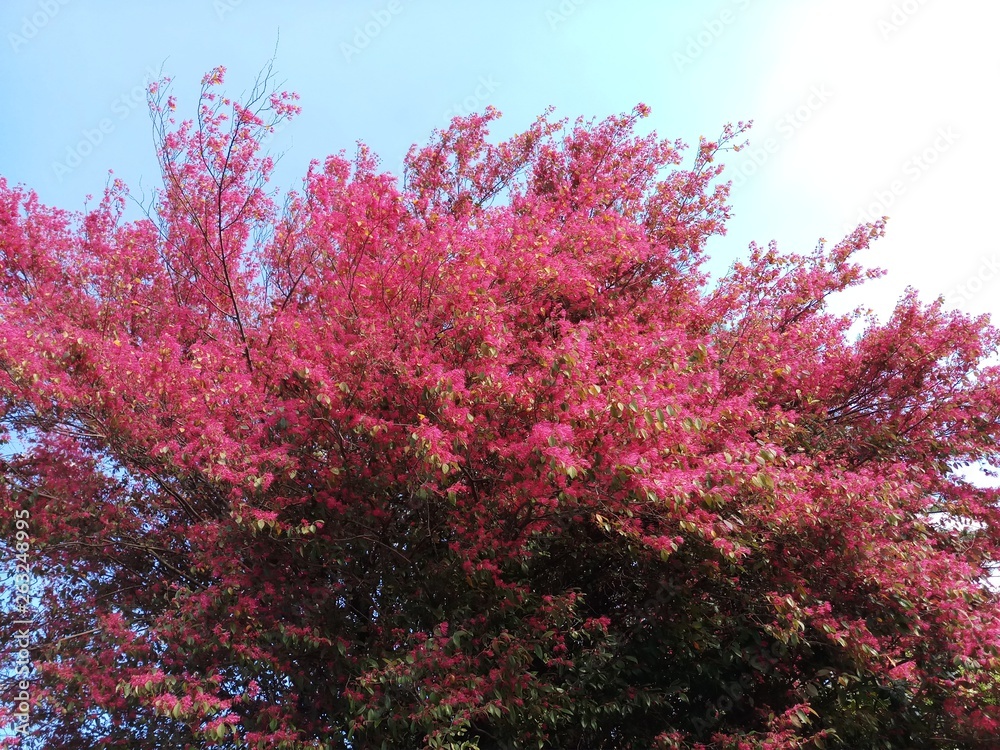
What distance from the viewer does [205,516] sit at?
6.98 metres

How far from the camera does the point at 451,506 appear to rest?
639 cm

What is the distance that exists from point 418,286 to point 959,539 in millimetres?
5932

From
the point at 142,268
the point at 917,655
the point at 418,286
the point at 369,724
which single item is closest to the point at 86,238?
the point at 142,268

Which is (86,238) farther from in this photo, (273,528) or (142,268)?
(273,528)

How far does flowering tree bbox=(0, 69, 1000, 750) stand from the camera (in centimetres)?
567
